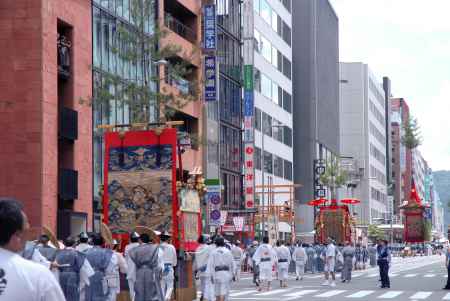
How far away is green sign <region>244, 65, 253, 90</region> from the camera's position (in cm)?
6281

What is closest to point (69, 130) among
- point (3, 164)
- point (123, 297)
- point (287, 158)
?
point (3, 164)

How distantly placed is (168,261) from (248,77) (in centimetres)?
4346

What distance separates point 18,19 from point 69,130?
4.81 metres

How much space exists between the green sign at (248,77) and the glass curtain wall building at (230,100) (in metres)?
1.06

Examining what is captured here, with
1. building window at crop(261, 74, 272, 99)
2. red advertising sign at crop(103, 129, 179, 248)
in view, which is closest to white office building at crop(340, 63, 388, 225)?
building window at crop(261, 74, 272, 99)

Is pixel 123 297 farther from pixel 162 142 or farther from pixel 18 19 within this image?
pixel 18 19

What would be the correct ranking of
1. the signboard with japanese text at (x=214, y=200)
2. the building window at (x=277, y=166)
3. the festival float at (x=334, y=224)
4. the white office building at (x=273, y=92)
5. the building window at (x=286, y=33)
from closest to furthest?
the signboard with japanese text at (x=214, y=200)
the festival float at (x=334, y=224)
the white office building at (x=273, y=92)
the building window at (x=277, y=166)
the building window at (x=286, y=33)

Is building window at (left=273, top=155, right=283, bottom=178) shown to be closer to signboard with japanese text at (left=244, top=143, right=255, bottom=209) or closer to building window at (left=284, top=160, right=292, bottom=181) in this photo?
building window at (left=284, top=160, right=292, bottom=181)

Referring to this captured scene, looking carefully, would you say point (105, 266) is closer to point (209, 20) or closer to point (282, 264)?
point (282, 264)

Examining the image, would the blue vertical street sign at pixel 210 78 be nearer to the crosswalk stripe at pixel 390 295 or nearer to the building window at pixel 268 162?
the building window at pixel 268 162

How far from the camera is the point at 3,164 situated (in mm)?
34531

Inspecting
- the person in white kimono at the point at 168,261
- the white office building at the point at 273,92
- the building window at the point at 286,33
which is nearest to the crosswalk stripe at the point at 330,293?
the person in white kimono at the point at 168,261

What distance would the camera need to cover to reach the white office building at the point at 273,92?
72938 millimetres

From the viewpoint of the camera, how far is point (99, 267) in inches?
683
